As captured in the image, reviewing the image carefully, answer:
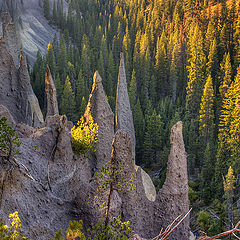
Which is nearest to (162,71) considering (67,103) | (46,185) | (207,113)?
(207,113)

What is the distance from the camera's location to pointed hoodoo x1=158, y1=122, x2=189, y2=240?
12.7 m

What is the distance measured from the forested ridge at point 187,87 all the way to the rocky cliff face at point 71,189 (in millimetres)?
9470

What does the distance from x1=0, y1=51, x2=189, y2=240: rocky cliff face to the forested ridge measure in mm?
9470

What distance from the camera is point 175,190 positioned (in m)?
12.7

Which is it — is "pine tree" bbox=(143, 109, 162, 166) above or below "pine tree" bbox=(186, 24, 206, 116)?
below

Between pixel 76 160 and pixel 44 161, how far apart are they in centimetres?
202

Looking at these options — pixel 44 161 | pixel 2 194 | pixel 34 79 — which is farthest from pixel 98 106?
pixel 34 79

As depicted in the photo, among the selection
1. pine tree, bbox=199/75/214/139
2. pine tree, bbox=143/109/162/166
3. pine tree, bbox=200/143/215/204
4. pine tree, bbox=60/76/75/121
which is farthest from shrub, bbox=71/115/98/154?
pine tree, bbox=60/76/75/121

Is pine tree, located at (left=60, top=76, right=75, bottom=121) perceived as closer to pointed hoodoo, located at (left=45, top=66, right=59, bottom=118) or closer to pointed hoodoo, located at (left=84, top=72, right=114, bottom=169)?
pointed hoodoo, located at (left=45, top=66, right=59, bottom=118)

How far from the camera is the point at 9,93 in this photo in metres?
21.5

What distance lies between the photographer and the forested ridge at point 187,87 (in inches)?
1259

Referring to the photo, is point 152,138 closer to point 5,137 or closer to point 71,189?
point 71,189

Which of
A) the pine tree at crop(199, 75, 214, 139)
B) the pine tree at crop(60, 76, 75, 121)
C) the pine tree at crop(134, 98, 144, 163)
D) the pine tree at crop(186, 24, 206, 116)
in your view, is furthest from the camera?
the pine tree at crop(186, 24, 206, 116)

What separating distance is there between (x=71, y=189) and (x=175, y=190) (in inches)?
186
